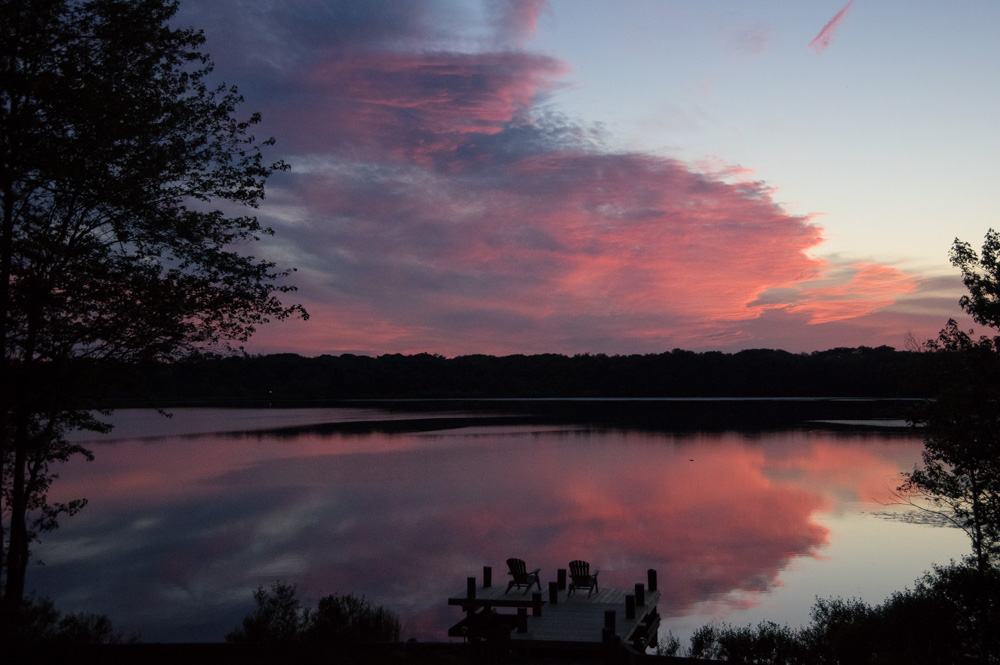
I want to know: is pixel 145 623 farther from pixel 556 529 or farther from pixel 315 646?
pixel 556 529

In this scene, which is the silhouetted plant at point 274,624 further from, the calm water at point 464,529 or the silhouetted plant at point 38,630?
the calm water at point 464,529

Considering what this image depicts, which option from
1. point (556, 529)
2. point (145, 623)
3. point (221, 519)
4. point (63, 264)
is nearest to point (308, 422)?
point (221, 519)

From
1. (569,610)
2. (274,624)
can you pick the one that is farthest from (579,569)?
(274,624)

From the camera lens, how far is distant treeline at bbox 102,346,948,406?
14888 cm

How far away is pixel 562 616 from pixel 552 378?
6694 inches

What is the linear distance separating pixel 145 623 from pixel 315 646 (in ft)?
31.3

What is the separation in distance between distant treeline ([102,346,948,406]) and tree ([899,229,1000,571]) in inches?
5260

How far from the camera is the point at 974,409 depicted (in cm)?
1348

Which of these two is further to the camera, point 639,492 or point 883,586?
point 639,492

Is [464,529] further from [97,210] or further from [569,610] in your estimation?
[97,210]

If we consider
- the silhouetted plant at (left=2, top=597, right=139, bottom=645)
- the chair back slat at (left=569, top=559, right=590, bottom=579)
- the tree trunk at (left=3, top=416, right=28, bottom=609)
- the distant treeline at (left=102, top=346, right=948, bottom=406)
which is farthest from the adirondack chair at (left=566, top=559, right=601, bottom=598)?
the distant treeline at (left=102, top=346, right=948, bottom=406)

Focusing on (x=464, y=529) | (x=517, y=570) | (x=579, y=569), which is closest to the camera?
(x=579, y=569)

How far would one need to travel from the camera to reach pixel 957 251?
1487cm

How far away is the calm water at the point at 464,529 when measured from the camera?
1934 cm
